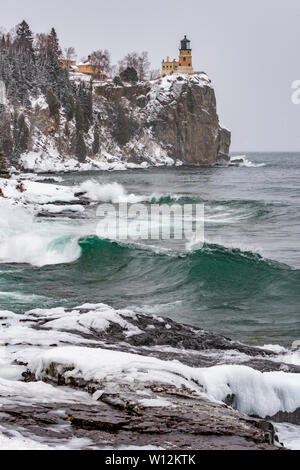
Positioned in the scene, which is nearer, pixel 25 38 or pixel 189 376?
pixel 189 376

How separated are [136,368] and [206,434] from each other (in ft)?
4.95

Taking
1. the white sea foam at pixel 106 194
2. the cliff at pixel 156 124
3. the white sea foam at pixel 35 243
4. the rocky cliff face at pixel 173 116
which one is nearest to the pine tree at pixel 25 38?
the cliff at pixel 156 124

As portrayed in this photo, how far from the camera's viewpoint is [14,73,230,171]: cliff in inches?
4291

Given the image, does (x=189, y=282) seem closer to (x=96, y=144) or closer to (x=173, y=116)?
(x=96, y=144)

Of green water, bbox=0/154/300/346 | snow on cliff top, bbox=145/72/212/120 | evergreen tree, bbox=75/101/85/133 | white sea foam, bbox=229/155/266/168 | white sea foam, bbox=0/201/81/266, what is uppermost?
snow on cliff top, bbox=145/72/212/120

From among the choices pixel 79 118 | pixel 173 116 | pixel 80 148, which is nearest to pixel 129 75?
pixel 173 116

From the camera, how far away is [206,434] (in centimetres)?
499

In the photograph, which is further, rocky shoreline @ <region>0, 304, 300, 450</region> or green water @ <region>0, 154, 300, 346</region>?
green water @ <region>0, 154, 300, 346</region>

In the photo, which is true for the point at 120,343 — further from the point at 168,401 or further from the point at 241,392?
the point at 168,401

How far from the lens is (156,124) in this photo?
118188mm

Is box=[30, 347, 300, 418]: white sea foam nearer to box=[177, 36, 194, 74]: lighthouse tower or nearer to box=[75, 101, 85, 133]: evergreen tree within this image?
box=[75, 101, 85, 133]: evergreen tree

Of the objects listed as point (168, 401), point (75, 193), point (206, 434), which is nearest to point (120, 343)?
point (168, 401)

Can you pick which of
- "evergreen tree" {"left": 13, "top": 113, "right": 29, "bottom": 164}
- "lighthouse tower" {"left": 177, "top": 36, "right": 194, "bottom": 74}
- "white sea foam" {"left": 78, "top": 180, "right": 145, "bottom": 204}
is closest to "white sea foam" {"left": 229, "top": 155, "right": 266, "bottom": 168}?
"lighthouse tower" {"left": 177, "top": 36, "right": 194, "bottom": 74}

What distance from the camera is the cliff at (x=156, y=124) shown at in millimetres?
109000
